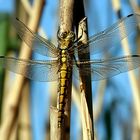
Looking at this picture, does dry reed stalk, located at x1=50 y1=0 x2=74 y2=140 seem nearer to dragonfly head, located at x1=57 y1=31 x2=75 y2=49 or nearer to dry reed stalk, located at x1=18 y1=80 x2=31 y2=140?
dragonfly head, located at x1=57 y1=31 x2=75 y2=49

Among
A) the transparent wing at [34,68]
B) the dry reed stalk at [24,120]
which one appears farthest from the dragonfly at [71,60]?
the dry reed stalk at [24,120]

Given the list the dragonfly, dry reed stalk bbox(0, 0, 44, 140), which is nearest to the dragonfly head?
the dragonfly

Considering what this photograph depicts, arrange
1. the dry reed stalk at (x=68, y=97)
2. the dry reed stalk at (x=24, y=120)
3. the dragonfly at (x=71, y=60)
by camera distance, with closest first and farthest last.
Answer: the dry reed stalk at (x=68, y=97), the dragonfly at (x=71, y=60), the dry reed stalk at (x=24, y=120)

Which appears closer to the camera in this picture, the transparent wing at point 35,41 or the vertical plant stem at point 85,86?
the vertical plant stem at point 85,86

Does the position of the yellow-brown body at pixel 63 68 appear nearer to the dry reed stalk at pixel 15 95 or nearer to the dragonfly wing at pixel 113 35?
the dragonfly wing at pixel 113 35

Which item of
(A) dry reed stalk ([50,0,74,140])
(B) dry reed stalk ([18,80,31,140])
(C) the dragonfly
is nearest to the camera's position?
(A) dry reed stalk ([50,0,74,140])

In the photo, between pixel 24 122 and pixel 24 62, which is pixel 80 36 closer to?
pixel 24 62

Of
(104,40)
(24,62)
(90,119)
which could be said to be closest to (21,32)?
(24,62)
